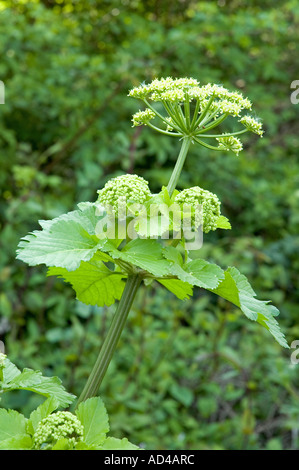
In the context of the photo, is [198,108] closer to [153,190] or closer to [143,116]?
[143,116]

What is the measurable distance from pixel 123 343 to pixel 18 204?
76 cm

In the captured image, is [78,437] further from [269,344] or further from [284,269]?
[284,269]

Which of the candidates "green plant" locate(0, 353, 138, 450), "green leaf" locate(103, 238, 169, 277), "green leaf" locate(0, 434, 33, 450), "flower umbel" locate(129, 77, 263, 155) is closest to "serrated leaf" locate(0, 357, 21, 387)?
"green plant" locate(0, 353, 138, 450)

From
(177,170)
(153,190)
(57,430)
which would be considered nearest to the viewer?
(57,430)

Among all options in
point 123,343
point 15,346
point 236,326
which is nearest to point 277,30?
point 236,326

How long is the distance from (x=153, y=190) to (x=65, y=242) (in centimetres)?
243

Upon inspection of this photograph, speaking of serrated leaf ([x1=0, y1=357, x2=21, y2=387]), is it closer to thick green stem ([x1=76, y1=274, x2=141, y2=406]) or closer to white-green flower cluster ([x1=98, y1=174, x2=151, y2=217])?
thick green stem ([x1=76, y1=274, x2=141, y2=406])

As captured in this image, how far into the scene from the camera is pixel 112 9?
11.6ft

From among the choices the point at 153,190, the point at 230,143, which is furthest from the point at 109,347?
the point at 153,190

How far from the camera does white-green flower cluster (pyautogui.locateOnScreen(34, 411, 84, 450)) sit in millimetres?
581

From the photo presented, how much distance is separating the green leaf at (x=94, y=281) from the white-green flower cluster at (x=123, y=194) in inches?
3.9

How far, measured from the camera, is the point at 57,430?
0.58m

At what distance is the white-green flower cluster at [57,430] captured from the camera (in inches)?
22.9

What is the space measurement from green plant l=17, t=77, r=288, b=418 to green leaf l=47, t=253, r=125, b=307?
3cm
